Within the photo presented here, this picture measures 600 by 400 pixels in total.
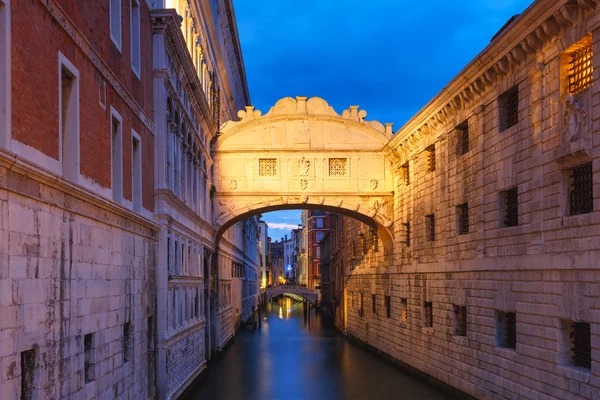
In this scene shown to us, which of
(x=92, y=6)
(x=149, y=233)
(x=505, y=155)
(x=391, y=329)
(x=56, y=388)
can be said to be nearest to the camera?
(x=56, y=388)

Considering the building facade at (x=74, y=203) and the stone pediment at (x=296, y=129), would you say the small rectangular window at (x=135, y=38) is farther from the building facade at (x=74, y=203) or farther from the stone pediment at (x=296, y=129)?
the stone pediment at (x=296, y=129)

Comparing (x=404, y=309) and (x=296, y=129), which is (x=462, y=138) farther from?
(x=296, y=129)

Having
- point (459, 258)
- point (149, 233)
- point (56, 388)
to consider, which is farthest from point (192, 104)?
point (56, 388)

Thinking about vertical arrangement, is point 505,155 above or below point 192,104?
below

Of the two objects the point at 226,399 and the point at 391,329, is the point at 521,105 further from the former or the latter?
the point at 391,329

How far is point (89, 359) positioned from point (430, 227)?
47.8ft

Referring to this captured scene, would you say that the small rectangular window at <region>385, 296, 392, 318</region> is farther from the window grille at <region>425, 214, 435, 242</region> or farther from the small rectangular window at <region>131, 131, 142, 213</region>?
the small rectangular window at <region>131, 131, 142, 213</region>

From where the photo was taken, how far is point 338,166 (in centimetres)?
2794

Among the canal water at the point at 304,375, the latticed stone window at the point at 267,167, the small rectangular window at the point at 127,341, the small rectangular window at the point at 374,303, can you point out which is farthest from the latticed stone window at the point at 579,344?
the small rectangular window at the point at 374,303

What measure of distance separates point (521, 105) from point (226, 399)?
11.7 metres

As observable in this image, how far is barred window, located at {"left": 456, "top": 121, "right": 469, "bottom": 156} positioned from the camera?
19.9m

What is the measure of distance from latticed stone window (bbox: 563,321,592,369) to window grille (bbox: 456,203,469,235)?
631 cm

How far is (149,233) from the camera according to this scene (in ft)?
50.8

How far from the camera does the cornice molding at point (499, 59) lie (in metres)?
13.2
